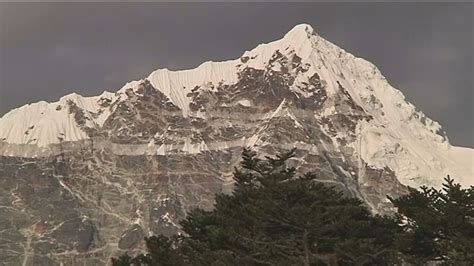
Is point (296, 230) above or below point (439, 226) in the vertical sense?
below

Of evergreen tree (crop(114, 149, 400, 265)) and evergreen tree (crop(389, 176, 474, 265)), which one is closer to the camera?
evergreen tree (crop(114, 149, 400, 265))

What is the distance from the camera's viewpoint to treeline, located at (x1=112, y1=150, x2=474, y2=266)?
142ft

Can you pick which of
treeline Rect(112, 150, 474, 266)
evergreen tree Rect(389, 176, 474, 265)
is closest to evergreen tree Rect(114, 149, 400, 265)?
treeline Rect(112, 150, 474, 266)

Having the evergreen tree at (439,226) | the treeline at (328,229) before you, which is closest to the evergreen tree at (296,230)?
the treeline at (328,229)

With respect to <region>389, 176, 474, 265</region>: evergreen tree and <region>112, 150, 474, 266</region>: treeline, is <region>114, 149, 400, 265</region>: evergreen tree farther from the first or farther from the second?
<region>389, 176, 474, 265</region>: evergreen tree

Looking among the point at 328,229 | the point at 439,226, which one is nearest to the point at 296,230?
the point at 328,229

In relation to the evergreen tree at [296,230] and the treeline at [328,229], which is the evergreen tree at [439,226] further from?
the evergreen tree at [296,230]

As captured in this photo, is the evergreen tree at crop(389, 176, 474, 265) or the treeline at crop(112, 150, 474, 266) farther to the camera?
the evergreen tree at crop(389, 176, 474, 265)

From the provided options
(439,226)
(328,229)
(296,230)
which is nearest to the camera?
(328,229)

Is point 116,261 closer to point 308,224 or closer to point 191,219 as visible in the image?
point 191,219

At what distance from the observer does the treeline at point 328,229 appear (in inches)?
1708

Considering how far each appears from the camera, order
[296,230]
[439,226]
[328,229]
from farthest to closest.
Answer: [439,226], [296,230], [328,229]

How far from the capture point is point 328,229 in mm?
44188

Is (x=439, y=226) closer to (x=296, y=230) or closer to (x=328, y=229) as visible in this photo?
(x=328, y=229)
